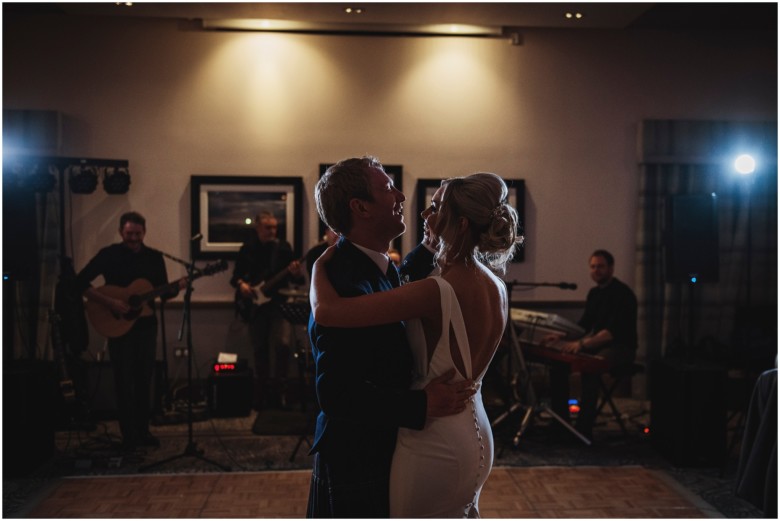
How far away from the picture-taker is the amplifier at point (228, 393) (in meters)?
6.61

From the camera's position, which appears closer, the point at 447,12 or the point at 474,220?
the point at 474,220

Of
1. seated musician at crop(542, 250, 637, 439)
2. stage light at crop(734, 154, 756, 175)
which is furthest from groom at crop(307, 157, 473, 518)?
stage light at crop(734, 154, 756, 175)

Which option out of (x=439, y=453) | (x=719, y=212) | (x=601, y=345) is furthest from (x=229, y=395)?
(x=439, y=453)

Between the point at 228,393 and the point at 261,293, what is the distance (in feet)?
2.96

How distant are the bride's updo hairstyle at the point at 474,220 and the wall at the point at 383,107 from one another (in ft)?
17.3

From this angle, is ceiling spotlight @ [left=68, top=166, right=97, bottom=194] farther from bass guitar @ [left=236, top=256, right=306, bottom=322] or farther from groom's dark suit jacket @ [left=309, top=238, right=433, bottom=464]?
groom's dark suit jacket @ [left=309, top=238, right=433, bottom=464]

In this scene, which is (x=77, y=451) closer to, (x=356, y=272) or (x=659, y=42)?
(x=356, y=272)

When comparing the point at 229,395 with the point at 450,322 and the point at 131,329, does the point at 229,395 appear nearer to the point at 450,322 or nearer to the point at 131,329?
the point at 131,329

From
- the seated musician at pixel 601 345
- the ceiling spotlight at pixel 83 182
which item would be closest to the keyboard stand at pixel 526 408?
the seated musician at pixel 601 345

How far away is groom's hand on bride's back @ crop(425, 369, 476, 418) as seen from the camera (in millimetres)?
1852

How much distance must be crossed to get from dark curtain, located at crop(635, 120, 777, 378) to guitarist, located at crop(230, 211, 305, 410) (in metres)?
3.24

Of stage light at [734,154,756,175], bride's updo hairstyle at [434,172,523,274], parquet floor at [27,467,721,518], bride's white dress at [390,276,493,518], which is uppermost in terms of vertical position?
stage light at [734,154,756,175]

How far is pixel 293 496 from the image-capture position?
4590 millimetres

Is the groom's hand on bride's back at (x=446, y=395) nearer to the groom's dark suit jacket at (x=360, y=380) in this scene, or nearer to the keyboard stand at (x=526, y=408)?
the groom's dark suit jacket at (x=360, y=380)
